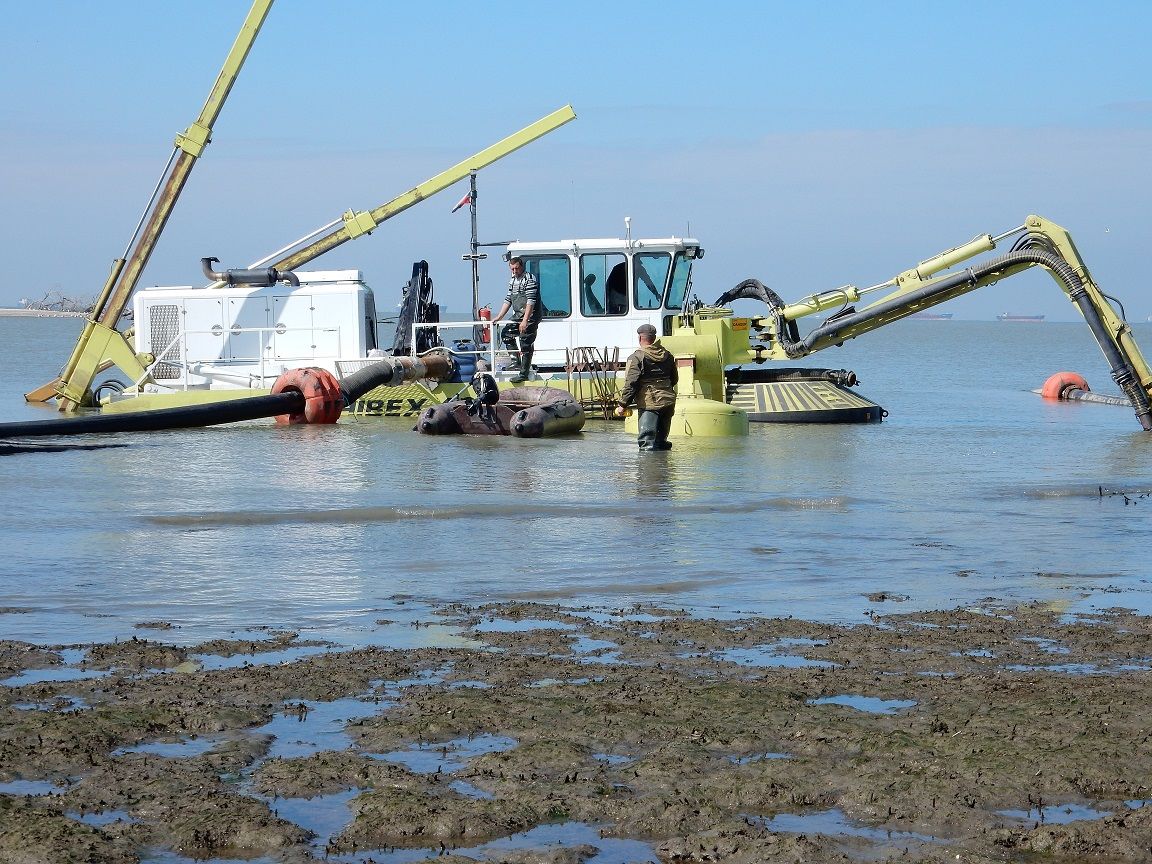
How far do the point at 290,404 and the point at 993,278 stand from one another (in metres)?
10.8

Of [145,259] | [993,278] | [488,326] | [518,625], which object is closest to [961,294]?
[993,278]

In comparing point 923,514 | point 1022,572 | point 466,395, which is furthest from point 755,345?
point 1022,572

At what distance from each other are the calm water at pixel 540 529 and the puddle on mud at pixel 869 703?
168 cm

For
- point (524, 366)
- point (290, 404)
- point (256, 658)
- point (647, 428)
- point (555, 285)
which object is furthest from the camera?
point (555, 285)

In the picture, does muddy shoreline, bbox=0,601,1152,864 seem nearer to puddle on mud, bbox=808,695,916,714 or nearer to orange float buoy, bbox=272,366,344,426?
puddle on mud, bbox=808,695,916,714

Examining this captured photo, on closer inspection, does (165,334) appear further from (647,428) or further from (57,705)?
(57,705)

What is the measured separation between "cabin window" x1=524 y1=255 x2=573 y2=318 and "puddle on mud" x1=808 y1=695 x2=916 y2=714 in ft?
61.3

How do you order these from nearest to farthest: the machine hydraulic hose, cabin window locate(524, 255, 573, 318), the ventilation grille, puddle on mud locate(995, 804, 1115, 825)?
puddle on mud locate(995, 804, 1115, 825) < the machine hydraulic hose < cabin window locate(524, 255, 573, 318) < the ventilation grille

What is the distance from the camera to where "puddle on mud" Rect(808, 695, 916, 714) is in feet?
17.6

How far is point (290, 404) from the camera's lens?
21609mm

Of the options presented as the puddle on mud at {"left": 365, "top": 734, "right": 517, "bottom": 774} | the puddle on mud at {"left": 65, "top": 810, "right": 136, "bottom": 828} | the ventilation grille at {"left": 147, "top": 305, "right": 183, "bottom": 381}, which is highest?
the ventilation grille at {"left": 147, "top": 305, "right": 183, "bottom": 381}

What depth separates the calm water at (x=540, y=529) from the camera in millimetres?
7656

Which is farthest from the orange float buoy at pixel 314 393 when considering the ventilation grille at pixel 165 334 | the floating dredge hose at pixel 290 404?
the ventilation grille at pixel 165 334

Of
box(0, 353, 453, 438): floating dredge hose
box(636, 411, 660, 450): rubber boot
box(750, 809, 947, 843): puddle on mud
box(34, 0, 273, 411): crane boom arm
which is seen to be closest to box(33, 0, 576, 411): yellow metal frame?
box(34, 0, 273, 411): crane boom arm
